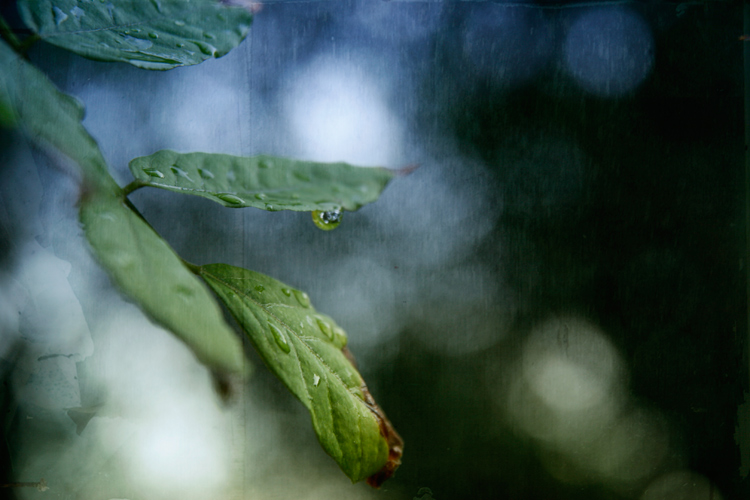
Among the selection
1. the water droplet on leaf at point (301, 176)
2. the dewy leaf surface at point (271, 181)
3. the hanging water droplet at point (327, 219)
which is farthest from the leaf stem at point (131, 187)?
the hanging water droplet at point (327, 219)

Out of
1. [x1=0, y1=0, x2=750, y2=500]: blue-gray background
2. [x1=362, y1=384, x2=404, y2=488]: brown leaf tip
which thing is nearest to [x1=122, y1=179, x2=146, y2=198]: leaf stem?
[x1=362, y1=384, x2=404, y2=488]: brown leaf tip

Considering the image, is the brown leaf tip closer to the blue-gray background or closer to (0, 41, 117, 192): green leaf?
(0, 41, 117, 192): green leaf

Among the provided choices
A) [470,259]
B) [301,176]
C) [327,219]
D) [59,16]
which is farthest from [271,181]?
[470,259]

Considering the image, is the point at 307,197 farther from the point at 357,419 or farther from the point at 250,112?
the point at 250,112

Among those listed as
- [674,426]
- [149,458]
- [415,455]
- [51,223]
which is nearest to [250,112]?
[51,223]

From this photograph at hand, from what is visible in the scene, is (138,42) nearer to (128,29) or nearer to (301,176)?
(128,29)
